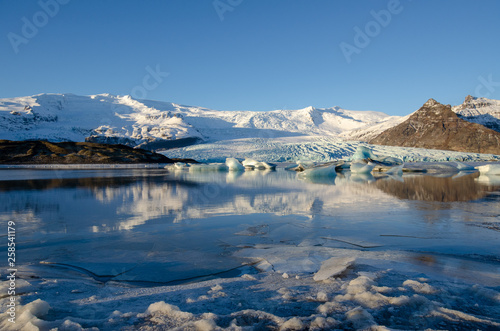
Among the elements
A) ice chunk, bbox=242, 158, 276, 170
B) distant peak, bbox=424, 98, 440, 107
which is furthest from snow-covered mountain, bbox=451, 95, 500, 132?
ice chunk, bbox=242, 158, 276, 170

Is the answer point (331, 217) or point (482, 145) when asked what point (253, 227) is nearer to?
point (331, 217)

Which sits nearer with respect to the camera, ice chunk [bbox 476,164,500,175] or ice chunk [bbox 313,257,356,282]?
ice chunk [bbox 313,257,356,282]

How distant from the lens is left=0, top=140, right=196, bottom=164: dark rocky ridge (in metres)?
35.8

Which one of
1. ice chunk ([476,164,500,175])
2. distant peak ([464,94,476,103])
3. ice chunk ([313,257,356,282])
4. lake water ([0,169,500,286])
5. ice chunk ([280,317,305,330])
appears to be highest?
distant peak ([464,94,476,103])

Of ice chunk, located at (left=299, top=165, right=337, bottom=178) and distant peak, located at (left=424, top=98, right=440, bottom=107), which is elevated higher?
distant peak, located at (left=424, top=98, right=440, bottom=107)

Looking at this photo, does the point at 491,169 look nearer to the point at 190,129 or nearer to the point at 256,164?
the point at 256,164

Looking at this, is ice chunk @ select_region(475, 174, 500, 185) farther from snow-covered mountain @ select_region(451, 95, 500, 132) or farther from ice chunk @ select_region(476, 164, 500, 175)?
snow-covered mountain @ select_region(451, 95, 500, 132)

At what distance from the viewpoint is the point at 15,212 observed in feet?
18.2

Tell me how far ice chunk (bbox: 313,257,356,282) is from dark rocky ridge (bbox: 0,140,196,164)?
126 feet

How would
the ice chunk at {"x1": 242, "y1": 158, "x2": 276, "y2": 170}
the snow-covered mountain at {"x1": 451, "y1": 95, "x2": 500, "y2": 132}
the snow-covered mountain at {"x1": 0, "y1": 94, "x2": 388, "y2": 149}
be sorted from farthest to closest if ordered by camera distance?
1. the snow-covered mountain at {"x1": 451, "y1": 95, "x2": 500, "y2": 132}
2. the snow-covered mountain at {"x1": 0, "y1": 94, "x2": 388, "y2": 149}
3. the ice chunk at {"x1": 242, "y1": 158, "x2": 276, "y2": 170}

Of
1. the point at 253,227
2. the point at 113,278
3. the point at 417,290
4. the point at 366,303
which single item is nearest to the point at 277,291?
the point at 366,303

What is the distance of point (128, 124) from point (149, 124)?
3.94 metres

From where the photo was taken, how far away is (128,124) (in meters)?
64.9

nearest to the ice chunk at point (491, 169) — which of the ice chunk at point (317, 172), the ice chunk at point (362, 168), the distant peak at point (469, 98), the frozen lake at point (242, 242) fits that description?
the ice chunk at point (362, 168)
